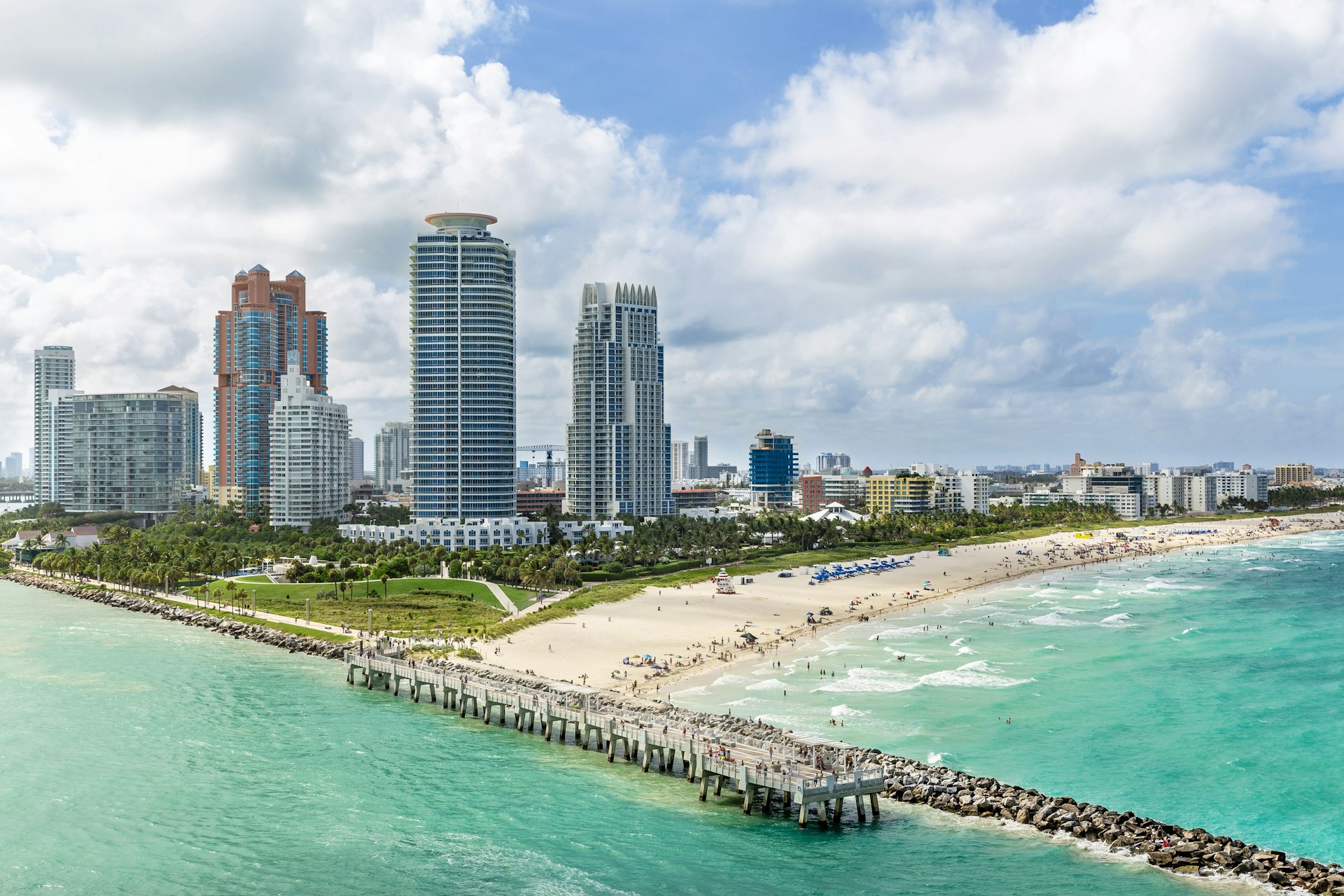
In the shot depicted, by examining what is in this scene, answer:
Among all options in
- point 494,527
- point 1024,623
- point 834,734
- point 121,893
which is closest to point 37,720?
point 121,893

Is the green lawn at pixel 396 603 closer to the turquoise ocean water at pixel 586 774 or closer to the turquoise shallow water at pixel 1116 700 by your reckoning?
the turquoise ocean water at pixel 586 774

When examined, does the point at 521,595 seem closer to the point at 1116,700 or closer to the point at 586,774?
the point at 586,774

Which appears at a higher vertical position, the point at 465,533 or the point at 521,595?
the point at 465,533

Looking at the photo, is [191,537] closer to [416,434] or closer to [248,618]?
[416,434]

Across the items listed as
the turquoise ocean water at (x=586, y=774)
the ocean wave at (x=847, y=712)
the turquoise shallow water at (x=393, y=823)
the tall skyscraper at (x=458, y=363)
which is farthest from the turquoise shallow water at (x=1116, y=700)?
the tall skyscraper at (x=458, y=363)

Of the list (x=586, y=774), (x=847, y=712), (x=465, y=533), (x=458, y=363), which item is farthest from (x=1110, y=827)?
(x=458, y=363)

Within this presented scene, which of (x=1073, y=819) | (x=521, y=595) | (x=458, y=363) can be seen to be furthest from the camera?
(x=458, y=363)

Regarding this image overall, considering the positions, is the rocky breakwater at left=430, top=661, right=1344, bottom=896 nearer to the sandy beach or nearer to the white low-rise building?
the sandy beach
